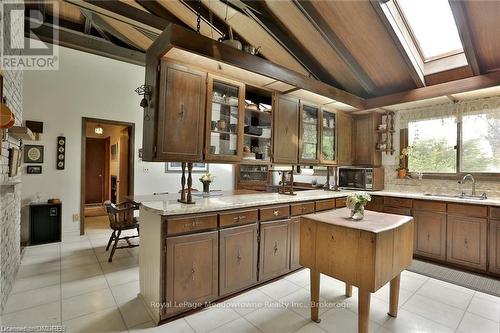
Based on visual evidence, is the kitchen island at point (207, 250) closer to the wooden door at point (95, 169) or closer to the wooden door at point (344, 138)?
the wooden door at point (344, 138)

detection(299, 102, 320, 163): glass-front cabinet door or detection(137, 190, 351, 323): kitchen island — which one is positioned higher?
detection(299, 102, 320, 163): glass-front cabinet door

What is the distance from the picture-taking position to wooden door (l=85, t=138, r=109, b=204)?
7848mm

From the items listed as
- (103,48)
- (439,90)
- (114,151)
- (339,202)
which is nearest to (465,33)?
(439,90)

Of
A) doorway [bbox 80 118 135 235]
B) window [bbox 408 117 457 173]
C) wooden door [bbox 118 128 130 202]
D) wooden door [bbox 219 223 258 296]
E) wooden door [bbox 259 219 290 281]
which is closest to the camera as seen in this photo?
wooden door [bbox 219 223 258 296]

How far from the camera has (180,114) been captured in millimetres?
2389

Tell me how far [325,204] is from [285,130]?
46.9 inches

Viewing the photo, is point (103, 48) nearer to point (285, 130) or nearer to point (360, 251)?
point (285, 130)

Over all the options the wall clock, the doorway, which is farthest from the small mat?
the wall clock

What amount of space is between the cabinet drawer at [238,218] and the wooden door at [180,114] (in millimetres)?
646

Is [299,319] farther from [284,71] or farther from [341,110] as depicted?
[341,110]

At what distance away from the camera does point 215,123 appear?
2.73m

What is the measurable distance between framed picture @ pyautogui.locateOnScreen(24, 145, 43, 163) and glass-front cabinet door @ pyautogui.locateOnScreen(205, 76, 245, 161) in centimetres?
363

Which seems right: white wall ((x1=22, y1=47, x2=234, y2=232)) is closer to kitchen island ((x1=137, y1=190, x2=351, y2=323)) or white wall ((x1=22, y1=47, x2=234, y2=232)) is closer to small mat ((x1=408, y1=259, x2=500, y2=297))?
kitchen island ((x1=137, y1=190, x2=351, y2=323))

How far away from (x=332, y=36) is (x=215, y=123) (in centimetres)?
207
